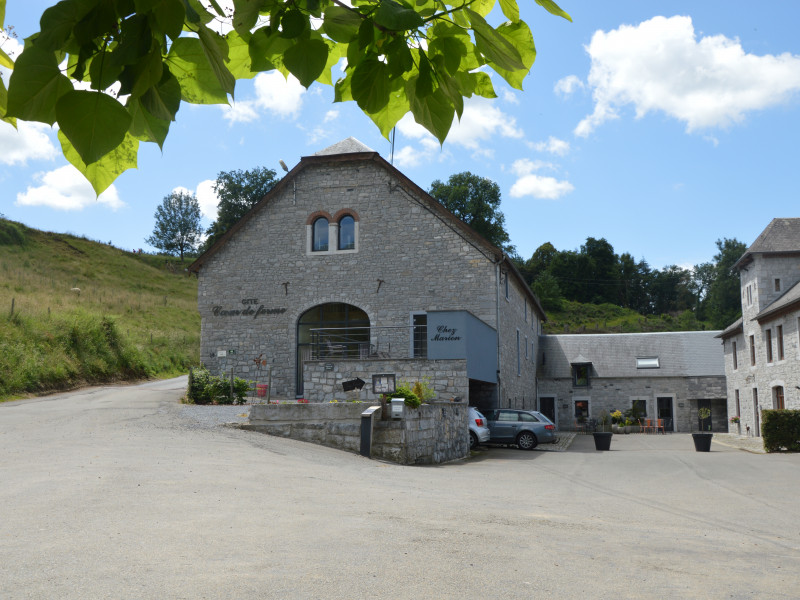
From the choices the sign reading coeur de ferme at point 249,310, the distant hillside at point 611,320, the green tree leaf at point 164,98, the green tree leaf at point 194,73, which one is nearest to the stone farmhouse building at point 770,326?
the sign reading coeur de ferme at point 249,310

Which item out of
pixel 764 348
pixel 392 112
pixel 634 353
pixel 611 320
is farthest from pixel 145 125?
pixel 611 320

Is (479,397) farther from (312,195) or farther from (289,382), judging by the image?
(312,195)

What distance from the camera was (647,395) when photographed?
37.8m

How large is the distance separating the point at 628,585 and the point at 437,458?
441 inches

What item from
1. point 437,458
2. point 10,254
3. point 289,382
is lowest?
point 437,458

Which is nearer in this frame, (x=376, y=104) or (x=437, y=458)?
(x=376, y=104)

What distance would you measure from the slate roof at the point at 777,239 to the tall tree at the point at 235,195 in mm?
36999

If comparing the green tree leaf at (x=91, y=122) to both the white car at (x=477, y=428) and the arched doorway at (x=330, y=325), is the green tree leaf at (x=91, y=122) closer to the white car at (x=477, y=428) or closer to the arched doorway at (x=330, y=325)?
the white car at (x=477, y=428)

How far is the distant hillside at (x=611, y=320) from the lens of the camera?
65750mm

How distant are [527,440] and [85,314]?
19889mm

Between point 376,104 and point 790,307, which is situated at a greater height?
point 790,307

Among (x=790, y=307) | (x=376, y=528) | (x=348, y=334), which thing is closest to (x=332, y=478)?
(x=376, y=528)

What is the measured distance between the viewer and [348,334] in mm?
Result: 23172

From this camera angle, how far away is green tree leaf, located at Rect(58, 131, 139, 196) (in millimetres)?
1519
